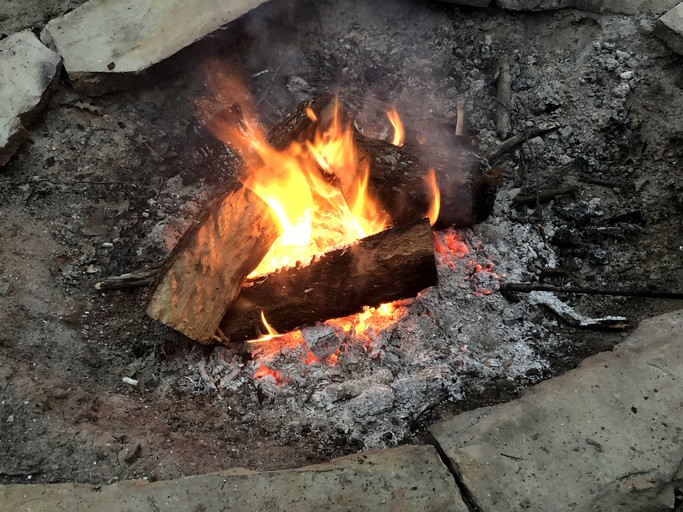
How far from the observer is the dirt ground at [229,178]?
2.61 m

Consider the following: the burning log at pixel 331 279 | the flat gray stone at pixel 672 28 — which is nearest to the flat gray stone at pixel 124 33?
the burning log at pixel 331 279

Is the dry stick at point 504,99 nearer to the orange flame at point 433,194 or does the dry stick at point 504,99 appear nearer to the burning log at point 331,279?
the orange flame at point 433,194

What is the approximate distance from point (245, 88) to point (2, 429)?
3082 millimetres

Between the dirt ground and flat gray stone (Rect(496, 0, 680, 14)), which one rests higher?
flat gray stone (Rect(496, 0, 680, 14))

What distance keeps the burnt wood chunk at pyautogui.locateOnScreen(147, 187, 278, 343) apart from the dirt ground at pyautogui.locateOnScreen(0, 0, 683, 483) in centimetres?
30

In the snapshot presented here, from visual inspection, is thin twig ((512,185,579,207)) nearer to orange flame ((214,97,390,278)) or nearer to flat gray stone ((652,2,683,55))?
orange flame ((214,97,390,278))

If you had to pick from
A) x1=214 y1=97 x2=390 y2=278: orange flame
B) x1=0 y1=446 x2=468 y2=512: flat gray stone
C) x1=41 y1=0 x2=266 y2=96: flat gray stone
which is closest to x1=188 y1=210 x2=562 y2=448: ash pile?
x1=0 y1=446 x2=468 y2=512: flat gray stone

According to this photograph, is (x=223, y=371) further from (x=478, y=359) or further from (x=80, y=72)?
(x=80, y=72)

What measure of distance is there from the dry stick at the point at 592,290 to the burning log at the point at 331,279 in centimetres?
A: 61

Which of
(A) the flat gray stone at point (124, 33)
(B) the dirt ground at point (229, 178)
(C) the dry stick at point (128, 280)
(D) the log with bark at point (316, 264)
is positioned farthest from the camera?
(A) the flat gray stone at point (124, 33)

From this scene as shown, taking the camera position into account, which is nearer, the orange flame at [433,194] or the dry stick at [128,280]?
the dry stick at [128,280]

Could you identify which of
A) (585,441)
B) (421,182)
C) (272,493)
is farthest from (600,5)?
(272,493)

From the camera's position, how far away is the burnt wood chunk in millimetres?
2908

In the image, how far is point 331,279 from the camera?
3154 millimetres
